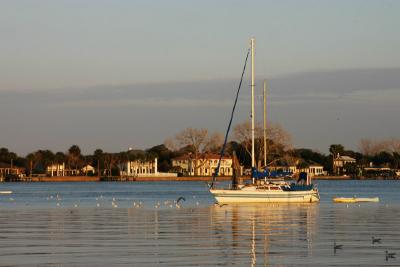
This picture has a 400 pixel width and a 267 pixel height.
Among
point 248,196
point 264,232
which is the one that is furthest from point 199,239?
point 248,196

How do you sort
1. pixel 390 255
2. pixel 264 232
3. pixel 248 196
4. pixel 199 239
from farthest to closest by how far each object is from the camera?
pixel 248 196, pixel 264 232, pixel 199 239, pixel 390 255

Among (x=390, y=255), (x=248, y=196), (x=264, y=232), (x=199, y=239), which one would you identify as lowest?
(x=390, y=255)

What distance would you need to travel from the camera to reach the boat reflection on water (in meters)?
32.0

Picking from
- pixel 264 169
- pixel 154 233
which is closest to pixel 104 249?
pixel 154 233

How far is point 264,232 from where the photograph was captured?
41.7 m

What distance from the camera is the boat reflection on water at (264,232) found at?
32.0 metres

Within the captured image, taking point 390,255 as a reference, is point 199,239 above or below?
above

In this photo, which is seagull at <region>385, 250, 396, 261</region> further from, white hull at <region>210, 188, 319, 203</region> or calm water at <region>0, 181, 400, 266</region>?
white hull at <region>210, 188, 319, 203</region>

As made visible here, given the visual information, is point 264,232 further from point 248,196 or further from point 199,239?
point 248,196

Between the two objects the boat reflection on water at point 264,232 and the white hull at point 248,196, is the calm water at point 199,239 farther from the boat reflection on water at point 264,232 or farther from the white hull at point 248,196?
the white hull at point 248,196

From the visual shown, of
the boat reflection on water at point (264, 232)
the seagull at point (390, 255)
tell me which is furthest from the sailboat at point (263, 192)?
the seagull at point (390, 255)

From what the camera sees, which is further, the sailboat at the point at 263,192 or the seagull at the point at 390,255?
the sailboat at the point at 263,192

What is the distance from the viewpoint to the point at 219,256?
3111 cm

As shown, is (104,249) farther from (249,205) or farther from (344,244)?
(249,205)
